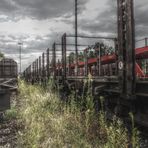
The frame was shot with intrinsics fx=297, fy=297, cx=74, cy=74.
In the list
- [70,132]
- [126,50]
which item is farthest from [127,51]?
[70,132]

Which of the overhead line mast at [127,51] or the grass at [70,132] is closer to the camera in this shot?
the grass at [70,132]

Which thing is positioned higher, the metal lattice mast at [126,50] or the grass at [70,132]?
the metal lattice mast at [126,50]

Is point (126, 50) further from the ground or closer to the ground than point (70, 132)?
further from the ground

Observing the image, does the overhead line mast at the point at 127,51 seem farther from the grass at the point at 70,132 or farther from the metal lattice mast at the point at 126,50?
the grass at the point at 70,132

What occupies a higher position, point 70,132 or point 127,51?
point 127,51

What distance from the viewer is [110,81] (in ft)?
22.8

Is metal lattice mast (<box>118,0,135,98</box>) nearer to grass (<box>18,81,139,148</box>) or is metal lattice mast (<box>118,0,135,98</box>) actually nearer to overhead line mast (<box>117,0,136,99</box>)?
overhead line mast (<box>117,0,136,99</box>)

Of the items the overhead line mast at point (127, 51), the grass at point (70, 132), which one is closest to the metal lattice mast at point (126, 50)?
the overhead line mast at point (127, 51)

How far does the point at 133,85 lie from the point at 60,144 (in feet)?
6.07

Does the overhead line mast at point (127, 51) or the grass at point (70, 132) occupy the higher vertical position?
the overhead line mast at point (127, 51)

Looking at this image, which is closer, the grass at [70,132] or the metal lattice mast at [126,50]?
the grass at [70,132]

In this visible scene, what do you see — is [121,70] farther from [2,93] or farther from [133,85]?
[2,93]

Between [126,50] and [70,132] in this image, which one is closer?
[70,132]

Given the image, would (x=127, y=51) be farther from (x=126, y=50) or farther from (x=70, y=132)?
(x=70, y=132)
